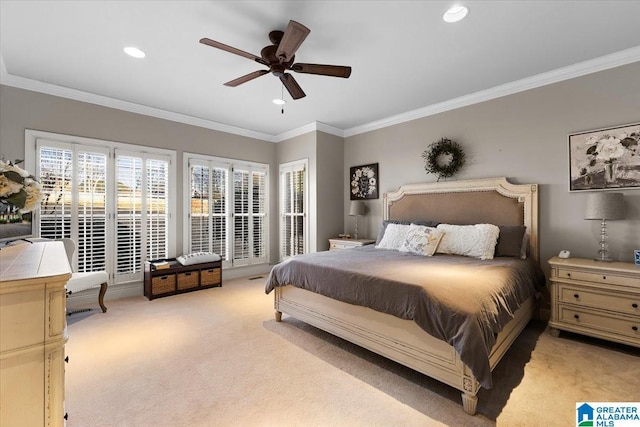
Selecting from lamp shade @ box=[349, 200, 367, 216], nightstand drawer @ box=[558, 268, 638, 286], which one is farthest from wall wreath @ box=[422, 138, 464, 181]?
nightstand drawer @ box=[558, 268, 638, 286]

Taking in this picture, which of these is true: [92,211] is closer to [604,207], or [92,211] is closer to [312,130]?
[312,130]

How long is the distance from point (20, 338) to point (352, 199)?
484 centimetres

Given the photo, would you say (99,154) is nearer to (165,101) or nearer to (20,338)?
(165,101)

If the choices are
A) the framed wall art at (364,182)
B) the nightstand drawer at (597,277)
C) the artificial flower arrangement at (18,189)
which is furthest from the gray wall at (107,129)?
the nightstand drawer at (597,277)

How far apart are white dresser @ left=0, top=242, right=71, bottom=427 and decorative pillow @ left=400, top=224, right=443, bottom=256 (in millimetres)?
3142

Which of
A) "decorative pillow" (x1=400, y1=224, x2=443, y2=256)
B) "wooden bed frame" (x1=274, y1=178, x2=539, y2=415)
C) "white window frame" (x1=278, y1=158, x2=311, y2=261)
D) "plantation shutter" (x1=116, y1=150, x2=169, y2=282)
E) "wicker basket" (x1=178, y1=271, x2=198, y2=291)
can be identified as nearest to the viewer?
"wooden bed frame" (x1=274, y1=178, x2=539, y2=415)

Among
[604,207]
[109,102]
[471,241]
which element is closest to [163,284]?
[109,102]

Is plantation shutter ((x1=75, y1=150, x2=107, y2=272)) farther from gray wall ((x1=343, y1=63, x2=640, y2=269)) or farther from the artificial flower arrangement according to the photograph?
gray wall ((x1=343, y1=63, x2=640, y2=269))

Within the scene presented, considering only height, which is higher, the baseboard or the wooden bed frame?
the wooden bed frame

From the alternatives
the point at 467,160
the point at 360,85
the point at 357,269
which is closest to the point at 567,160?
the point at 467,160

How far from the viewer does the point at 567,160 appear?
318cm

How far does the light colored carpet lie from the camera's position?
5.82ft

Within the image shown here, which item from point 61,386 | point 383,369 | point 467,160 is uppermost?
point 467,160

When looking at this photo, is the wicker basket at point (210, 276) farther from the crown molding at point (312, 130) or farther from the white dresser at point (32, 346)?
the white dresser at point (32, 346)
